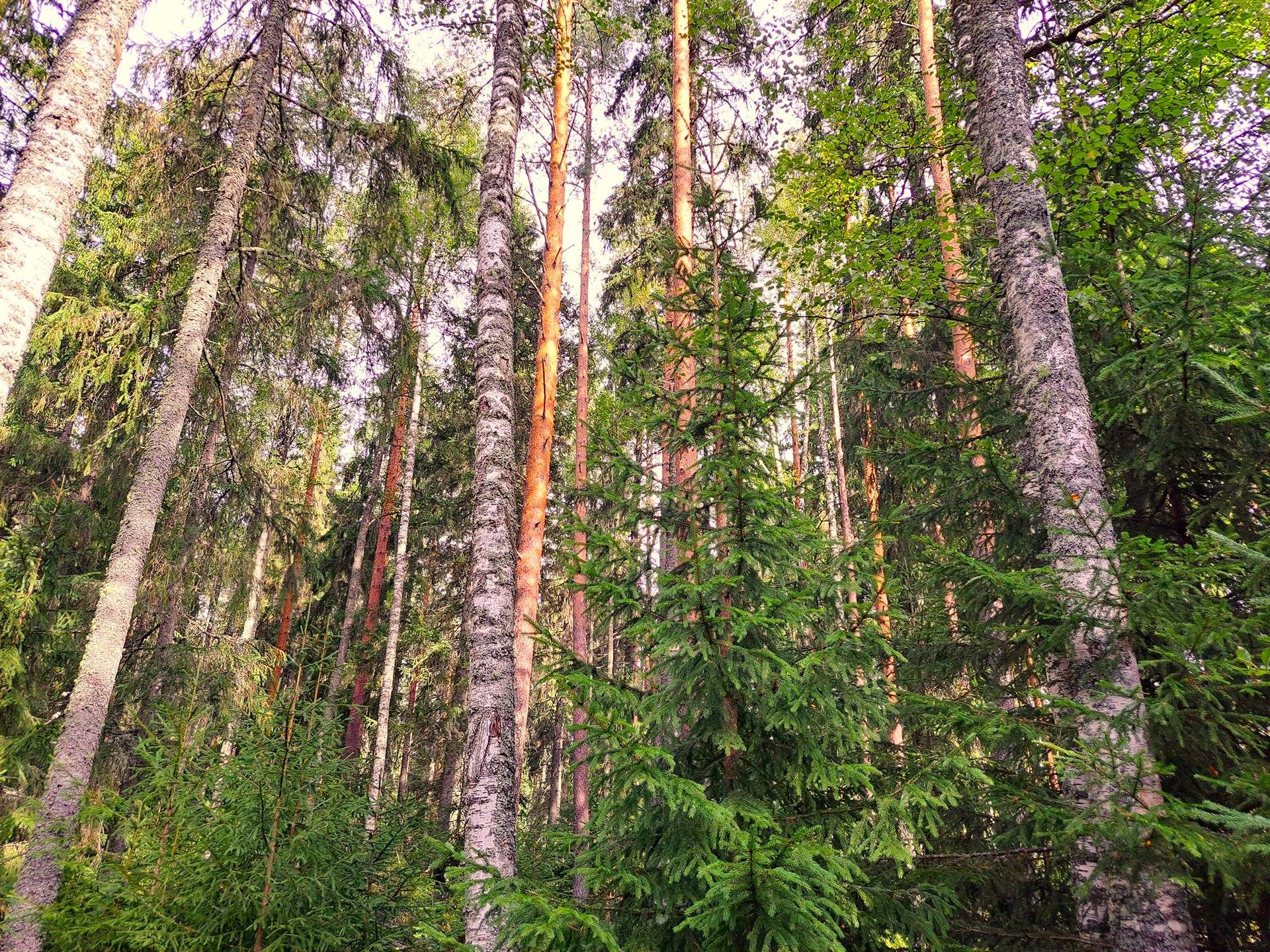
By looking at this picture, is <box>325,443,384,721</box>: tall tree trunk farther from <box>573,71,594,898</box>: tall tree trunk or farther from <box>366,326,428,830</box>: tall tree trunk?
<box>573,71,594,898</box>: tall tree trunk

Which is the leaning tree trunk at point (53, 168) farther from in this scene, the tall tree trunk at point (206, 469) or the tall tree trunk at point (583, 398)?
the tall tree trunk at point (583, 398)

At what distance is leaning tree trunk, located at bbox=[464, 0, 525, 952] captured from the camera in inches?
176

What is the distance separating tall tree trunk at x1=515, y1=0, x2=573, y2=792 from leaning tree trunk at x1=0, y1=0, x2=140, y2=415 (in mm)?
4350

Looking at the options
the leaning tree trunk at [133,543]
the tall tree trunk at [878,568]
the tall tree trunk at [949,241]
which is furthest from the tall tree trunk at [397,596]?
the tall tree trunk at [878,568]

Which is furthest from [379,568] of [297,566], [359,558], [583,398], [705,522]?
[705,522]

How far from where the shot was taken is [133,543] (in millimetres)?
6320

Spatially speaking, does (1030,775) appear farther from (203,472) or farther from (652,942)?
(203,472)

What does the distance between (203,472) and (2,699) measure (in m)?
3.36

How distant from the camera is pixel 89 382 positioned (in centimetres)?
842

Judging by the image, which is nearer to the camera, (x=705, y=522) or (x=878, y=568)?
(x=878, y=568)

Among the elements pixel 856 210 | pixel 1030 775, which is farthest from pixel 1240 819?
pixel 856 210

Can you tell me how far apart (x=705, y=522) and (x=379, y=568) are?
12.3 metres

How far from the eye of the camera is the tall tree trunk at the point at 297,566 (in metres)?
A: 9.29

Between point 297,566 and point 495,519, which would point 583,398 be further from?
point 495,519
